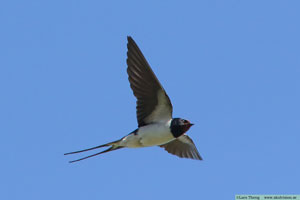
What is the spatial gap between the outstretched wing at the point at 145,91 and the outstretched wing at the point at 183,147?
0.98 meters

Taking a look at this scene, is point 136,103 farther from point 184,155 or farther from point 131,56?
point 184,155

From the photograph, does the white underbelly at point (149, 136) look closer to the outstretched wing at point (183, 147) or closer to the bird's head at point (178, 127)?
the bird's head at point (178, 127)

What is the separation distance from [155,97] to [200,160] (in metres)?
1.51

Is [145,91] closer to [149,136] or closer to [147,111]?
[147,111]

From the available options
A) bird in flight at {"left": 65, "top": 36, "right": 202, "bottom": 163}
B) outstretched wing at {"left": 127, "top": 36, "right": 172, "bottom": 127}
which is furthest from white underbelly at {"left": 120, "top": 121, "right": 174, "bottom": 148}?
outstretched wing at {"left": 127, "top": 36, "right": 172, "bottom": 127}

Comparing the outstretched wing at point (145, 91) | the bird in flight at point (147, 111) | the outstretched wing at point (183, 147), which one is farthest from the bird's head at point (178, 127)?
the outstretched wing at point (183, 147)

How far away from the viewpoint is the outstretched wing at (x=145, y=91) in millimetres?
5586

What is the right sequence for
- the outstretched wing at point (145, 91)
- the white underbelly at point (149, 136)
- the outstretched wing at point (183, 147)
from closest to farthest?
1. the outstretched wing at point (145, 91)
2. the white underbelly at point (149, 136)
3. the outstretched wing at point (183, 147)

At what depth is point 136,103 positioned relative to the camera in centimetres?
586

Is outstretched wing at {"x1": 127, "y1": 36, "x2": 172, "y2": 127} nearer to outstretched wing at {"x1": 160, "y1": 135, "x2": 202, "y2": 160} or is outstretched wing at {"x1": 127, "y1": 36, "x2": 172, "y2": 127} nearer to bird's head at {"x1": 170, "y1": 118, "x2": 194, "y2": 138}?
bird's head at {"x1": 170, "y1": 118, "x2": 194, "y2": 138}

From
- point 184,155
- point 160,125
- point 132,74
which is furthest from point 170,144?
point 132,74

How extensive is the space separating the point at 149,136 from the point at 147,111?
0.90 ft

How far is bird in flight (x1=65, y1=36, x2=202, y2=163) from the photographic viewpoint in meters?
5.61

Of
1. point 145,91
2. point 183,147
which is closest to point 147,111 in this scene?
Answer: point 145,91
